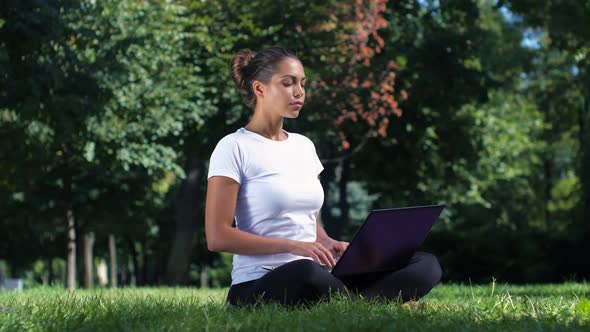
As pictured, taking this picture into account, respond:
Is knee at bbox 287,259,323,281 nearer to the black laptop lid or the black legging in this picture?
the black legging

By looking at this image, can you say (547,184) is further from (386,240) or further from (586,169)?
(386,240)

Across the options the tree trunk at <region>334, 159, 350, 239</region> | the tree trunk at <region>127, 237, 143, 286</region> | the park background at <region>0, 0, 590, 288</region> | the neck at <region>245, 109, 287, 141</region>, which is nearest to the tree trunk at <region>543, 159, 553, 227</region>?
the park background at <region>0, 0, 590, 288</region>

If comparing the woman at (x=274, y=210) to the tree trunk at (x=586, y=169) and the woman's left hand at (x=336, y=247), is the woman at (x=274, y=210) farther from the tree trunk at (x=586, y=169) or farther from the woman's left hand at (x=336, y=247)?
the tree trunk at (x=586, y=169)

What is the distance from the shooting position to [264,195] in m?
5.11

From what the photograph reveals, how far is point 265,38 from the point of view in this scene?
56.9 ft

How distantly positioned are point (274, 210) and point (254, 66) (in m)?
0.92

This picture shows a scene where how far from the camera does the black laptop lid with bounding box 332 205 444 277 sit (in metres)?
4.68

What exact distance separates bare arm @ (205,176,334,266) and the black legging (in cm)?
7

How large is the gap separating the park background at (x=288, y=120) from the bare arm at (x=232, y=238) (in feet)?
25.3

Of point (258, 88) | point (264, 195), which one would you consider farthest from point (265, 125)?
point (264, 195)

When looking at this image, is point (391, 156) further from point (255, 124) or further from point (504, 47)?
point (255, 124)

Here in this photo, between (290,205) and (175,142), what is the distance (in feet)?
44.7

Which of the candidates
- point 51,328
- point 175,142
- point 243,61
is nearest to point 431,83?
point 175,142

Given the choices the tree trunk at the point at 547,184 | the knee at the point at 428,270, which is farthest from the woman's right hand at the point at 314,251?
the tree trunk at the point at 547,184
